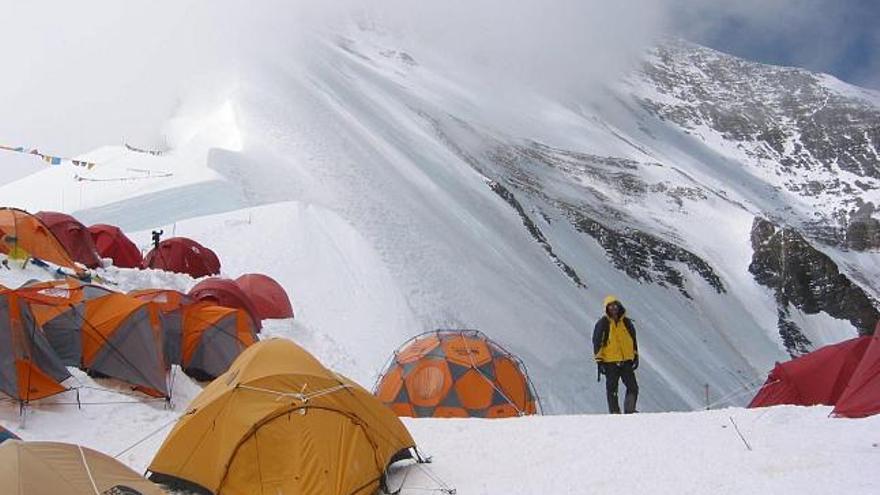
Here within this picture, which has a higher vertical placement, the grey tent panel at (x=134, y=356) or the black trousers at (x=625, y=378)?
the black trousers at (x=625, y=378)

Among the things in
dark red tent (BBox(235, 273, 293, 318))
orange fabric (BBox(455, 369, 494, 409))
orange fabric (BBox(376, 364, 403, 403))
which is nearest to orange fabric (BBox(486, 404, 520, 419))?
orange fabric (BBox(455, 369, 494, 409))

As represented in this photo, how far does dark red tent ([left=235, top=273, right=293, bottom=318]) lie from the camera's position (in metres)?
19.3

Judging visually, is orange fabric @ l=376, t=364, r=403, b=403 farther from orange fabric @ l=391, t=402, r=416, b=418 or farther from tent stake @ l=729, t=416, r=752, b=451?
tent stake @ l=729, t=416, r=752, b=451

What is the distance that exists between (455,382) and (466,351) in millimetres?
720

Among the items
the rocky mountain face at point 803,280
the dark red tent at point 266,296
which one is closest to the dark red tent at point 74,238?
the dark red tent at point 266,296

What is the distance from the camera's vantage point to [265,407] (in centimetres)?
792

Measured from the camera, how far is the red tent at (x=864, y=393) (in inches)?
352

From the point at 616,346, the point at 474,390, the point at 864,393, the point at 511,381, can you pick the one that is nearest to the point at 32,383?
the point at 616,346

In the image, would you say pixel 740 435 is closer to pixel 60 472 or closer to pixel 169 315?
pixel 60 472

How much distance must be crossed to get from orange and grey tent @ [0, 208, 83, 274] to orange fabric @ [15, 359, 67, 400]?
7.23 metres

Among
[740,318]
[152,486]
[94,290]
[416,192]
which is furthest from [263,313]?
[740,318]

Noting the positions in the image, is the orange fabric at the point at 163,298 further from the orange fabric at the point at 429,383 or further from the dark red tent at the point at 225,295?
the orange fabric at the point at 429,383

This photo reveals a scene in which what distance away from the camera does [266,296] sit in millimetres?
19594

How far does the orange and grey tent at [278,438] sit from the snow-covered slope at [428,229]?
987 centimetres
